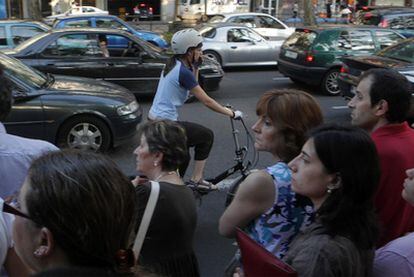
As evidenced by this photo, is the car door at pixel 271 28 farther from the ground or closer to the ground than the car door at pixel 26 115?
farther from the ground

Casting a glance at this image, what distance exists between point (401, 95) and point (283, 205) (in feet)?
3.08

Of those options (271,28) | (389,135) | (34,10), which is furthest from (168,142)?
(34,10)

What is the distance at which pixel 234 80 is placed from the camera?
1358 cm

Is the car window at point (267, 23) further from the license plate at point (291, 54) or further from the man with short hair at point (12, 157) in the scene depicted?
the man with short hair at point (12, 157)

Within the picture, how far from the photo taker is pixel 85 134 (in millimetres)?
7004

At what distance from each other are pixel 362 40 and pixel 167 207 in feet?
34.3

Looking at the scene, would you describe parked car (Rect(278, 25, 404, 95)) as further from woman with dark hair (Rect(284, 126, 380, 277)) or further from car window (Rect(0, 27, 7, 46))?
woman with dark hair (Rect(284, 126, 380, 277))

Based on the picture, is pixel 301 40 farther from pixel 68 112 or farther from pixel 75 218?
pixel 75 218

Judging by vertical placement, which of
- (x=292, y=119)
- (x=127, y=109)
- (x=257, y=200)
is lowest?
(x=127, y=109)

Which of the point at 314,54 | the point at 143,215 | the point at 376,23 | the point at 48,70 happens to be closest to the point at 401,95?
the point at 143,215

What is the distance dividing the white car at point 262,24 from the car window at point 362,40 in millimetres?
5103

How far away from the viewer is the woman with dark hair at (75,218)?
4.06 ft

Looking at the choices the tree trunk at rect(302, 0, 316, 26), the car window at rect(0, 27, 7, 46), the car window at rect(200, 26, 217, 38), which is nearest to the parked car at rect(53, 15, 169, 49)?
the car window at rect(200, 26, 217, 38)

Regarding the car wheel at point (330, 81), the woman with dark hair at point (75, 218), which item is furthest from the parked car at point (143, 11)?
the woman with dark hair at point (75, 218)
